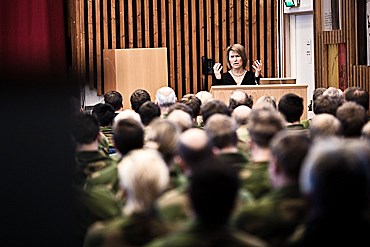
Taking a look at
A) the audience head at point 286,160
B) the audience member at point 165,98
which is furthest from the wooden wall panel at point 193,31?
the audience head at point 286,160

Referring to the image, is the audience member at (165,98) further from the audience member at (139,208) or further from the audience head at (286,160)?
the audience member at (139,208)

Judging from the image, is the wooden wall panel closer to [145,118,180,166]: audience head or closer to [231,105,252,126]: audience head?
[231,105,252,126]: audience head

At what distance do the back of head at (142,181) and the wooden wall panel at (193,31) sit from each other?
30.7ft

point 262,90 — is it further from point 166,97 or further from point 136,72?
point 136,72

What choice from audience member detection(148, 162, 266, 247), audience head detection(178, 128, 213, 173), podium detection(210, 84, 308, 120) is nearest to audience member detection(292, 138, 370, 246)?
audience member detection(148, 162, 266, 247)

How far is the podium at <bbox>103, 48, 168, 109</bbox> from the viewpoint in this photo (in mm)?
10812

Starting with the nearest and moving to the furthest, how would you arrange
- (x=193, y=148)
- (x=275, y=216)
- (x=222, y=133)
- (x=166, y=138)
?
(x=275, y=216), (x=193, y=148), (x=166, y=138), (x=222, y=133)

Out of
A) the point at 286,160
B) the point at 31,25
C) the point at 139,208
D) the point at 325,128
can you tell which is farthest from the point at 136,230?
the point at 31,25

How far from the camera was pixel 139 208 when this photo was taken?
271cm

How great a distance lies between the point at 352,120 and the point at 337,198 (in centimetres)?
232

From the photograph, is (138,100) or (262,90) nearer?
(138,100)

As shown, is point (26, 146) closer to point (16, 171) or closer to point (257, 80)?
point (16, 171)

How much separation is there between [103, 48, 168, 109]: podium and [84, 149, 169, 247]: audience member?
314 inches

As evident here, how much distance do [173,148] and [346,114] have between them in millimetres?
1568
